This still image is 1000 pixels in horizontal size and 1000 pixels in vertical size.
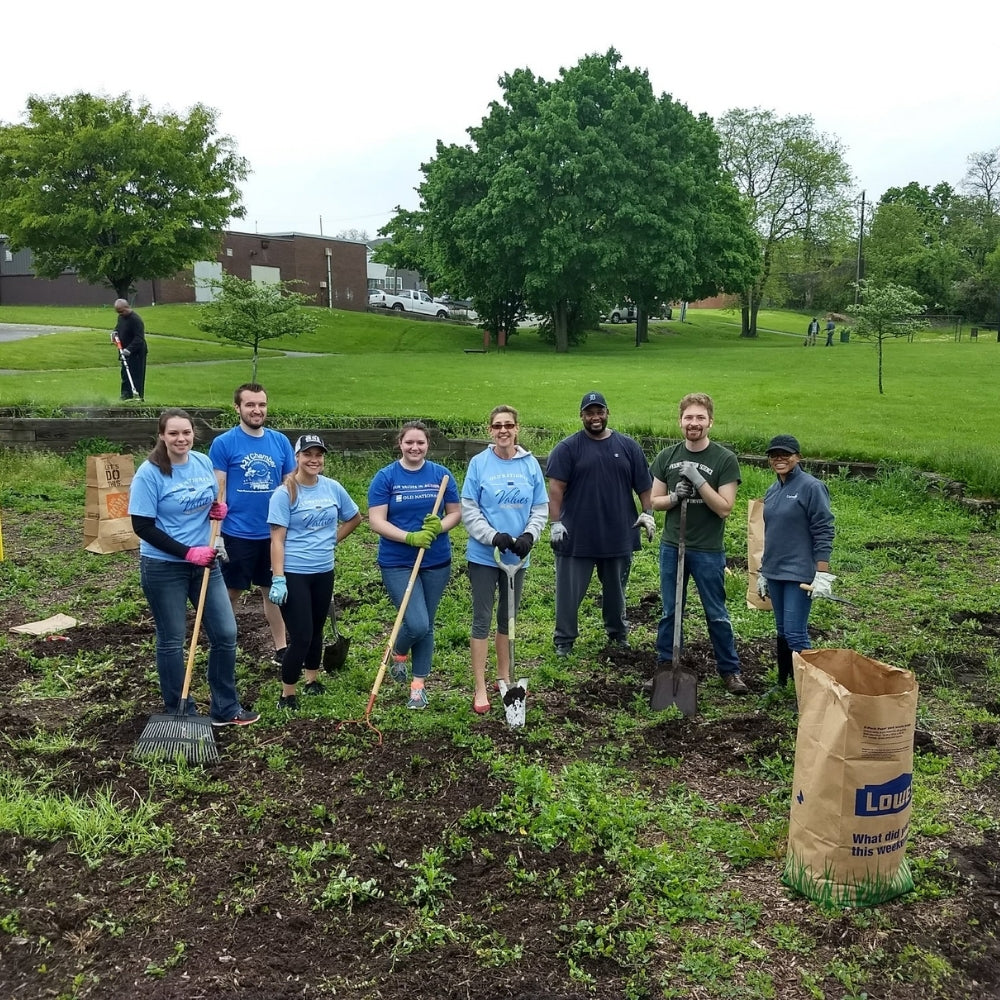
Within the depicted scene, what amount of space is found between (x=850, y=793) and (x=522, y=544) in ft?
7.68

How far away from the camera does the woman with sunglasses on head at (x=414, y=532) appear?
534 cm

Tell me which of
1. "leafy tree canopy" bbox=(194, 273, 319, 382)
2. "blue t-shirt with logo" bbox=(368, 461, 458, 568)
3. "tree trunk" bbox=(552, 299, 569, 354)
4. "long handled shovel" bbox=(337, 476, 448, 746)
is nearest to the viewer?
"long handled shovel" bbox=(337, 476, 448, 746)

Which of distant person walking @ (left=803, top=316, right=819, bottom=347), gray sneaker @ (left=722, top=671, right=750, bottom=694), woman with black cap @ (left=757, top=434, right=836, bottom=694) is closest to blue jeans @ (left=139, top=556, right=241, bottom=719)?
gray sneaker @ (left=722, top=671, right=750, bottom=694)

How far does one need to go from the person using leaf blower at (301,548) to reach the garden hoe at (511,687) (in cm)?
104

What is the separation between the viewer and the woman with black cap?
5270 millimetres

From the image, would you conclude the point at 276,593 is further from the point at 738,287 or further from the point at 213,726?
the point at 738,287

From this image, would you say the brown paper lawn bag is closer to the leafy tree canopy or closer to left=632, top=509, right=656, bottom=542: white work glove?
left=632, top=509, right=656, bottom=542: white work glove

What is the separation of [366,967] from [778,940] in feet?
4.94

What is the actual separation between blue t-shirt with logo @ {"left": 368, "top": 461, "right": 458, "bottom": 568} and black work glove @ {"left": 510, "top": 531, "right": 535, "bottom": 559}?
439 millimetres

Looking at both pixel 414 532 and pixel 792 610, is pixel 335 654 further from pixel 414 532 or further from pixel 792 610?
pixel 792 610

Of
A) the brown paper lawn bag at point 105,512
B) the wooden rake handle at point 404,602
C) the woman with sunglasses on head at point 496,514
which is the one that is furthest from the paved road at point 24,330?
the woman with sunglasses on head at point 496,514

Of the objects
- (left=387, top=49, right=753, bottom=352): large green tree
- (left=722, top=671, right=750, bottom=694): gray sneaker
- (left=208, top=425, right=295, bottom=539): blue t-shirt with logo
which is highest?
(left=387, top=49, right=753, bottom=352): large green tree

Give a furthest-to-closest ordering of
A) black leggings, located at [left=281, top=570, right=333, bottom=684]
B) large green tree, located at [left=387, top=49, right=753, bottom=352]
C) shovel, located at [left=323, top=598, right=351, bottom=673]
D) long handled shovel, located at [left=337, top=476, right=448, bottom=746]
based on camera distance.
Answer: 1. large green tree, located at [left=387, top=49, right=753, bottom=352]
2. shovel, located at [left=323, top=598, right=351, bottom=673]
3. black leggings, located at [left=281, top=570, right=333, bottom=684]
4. long handled shovel, located at [left=337, top=476, right=448, bottom=746]

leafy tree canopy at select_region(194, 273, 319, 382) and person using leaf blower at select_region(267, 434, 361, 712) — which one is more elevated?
leafy tree canopy at select_region(194, 273, 319, 382)
